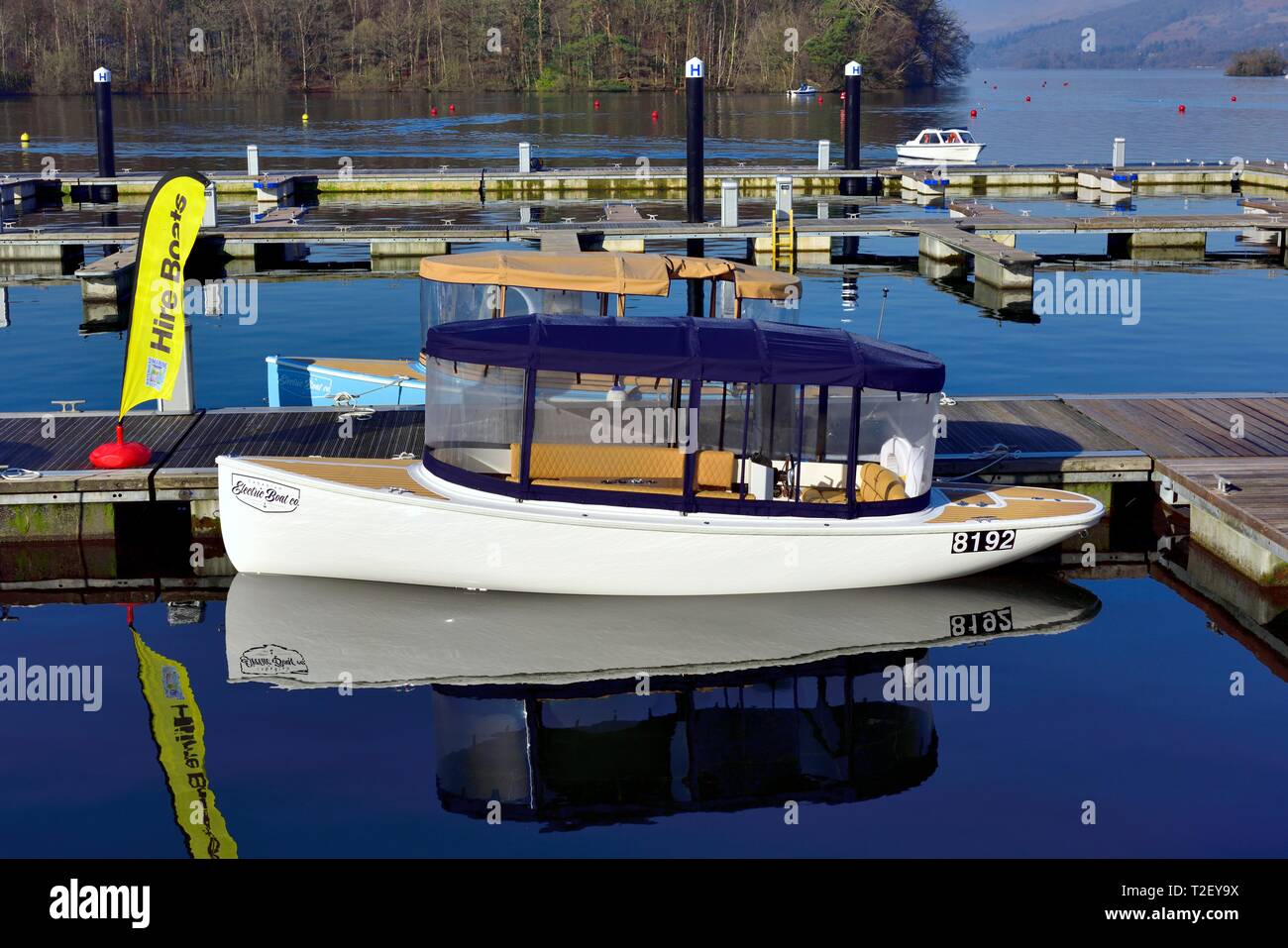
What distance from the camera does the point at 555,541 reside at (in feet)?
47.8

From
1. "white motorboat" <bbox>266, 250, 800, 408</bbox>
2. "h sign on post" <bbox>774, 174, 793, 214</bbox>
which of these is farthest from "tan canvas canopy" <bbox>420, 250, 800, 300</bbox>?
"h sign on post" <bbox>774, 174, 793, 214</bbox>

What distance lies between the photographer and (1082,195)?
159 ft

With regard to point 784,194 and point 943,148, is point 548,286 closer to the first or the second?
point 784,194

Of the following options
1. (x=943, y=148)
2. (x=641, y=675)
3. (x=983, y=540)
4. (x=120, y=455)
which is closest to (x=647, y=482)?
(x=641, y=675)

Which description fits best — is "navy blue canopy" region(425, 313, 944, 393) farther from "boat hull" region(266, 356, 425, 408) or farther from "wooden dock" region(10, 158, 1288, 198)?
"wooden dock" region(10, 158, 1288, 198)

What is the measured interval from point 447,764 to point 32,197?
4002 cm

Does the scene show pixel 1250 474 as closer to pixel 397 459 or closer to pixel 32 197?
pixel 397 459

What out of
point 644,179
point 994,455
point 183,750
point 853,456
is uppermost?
point 644,179

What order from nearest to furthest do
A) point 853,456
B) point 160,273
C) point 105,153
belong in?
point 853,456 < point 160,273 < point 105,153

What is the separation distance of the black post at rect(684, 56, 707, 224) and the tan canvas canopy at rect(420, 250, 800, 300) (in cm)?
1915

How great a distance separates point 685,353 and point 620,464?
1.35 metres

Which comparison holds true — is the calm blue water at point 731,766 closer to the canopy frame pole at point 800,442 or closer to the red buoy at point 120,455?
the canopy frame pole at point 800,442

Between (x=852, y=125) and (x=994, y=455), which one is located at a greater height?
(x=852, y=125)
